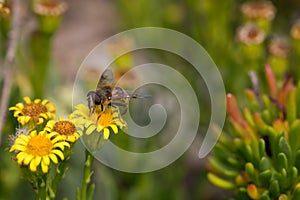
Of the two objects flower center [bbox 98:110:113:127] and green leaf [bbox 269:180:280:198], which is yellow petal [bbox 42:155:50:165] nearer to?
flower center [bbox 98:110:113:127]

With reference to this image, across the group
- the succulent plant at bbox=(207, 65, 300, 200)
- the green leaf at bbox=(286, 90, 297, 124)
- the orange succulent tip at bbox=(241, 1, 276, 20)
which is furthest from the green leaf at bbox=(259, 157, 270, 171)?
the orange succulent tip at bbox=(241, 1, 276, 20)

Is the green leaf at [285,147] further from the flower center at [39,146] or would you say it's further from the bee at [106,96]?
the flower center at [39,146]

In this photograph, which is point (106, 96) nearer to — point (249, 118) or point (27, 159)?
point (27, 159)

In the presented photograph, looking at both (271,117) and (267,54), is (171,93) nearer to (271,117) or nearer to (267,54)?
(267,54)

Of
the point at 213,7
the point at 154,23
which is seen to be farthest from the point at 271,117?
the point at 154,23

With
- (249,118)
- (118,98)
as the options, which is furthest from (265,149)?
(118,98)

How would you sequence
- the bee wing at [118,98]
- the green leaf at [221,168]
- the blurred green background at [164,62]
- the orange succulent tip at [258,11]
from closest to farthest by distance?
the bee wing at [118,98] → the green leaf at [221,168] → the blurred green background at [164,62] → the orange succulent tip at [258,11]

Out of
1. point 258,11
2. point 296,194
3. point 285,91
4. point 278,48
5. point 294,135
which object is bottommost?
point 296,194

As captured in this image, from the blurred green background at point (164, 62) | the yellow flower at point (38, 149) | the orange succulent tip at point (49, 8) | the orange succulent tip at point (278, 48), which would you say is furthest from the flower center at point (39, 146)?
the orange succulent tip at point (278, 48)
